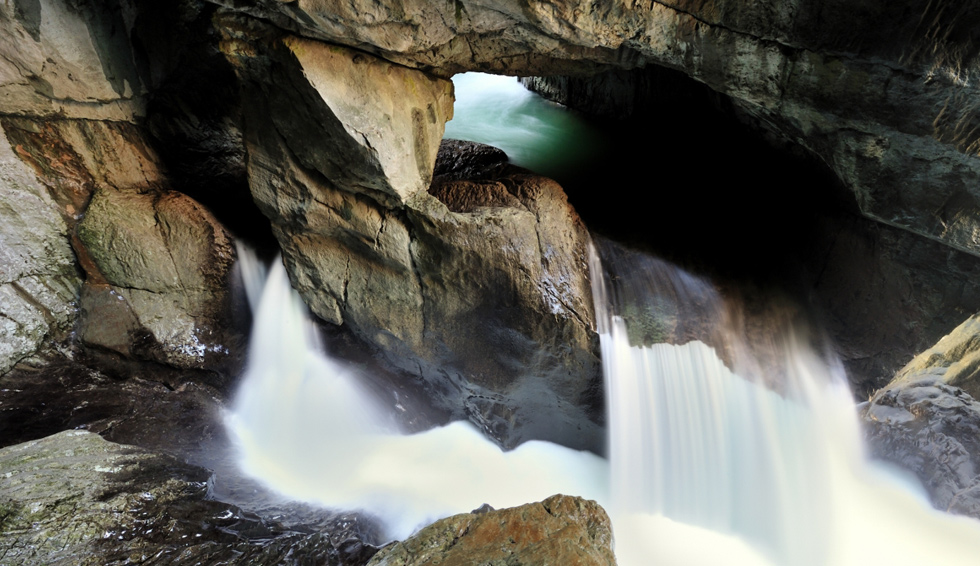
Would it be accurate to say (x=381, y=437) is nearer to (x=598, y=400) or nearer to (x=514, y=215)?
(x=598, y=400)

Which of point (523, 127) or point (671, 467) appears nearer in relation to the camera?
point (671, 467)

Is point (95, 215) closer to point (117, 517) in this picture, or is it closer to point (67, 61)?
point (67, 61)

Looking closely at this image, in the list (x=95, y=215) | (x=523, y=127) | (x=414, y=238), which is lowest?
(x=95, y=215)

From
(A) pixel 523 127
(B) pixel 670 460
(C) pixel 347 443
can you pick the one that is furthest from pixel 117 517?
(A) pixel 523 127

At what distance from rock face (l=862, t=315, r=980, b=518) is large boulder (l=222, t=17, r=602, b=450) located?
9.59 ft

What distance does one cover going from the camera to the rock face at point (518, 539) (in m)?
2.45

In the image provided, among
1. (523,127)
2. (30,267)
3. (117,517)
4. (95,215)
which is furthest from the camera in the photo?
(523,127)

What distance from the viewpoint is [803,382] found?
4.88 meters

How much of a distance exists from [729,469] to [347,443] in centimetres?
354

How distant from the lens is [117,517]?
2.85 m

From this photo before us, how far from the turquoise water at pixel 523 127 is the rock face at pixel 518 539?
4.71 metres

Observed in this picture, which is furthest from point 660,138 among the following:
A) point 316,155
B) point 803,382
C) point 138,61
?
point 138,61

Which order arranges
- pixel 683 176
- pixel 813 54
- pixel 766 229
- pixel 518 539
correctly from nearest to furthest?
1. pixel 518 539
2. pixel 813 54
3. pixel 766 229
4. pixel 683 176

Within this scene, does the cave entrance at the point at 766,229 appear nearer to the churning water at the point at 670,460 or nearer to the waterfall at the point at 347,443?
the churning water at the point at 670,460
